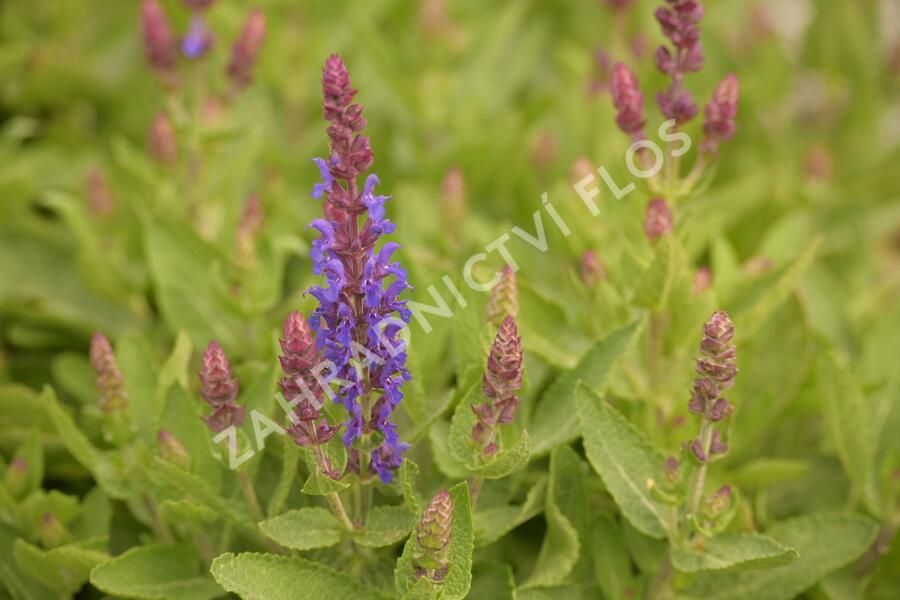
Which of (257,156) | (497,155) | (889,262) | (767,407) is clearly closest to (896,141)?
(889,262)

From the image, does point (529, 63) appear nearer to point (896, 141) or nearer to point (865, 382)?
point (896, 141)

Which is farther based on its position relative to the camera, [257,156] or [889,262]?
[889,262]

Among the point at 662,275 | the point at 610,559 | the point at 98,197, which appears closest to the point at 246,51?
the point at 98,197

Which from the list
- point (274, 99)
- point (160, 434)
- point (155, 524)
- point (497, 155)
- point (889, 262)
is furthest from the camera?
point (889, 262)

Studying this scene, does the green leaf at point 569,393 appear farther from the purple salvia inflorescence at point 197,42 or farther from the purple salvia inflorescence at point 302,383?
the purple salvia inflorescence at point 197,42

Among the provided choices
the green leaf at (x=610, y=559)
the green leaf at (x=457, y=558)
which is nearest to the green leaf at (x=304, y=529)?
the green leaf at (x=457, y=558)
